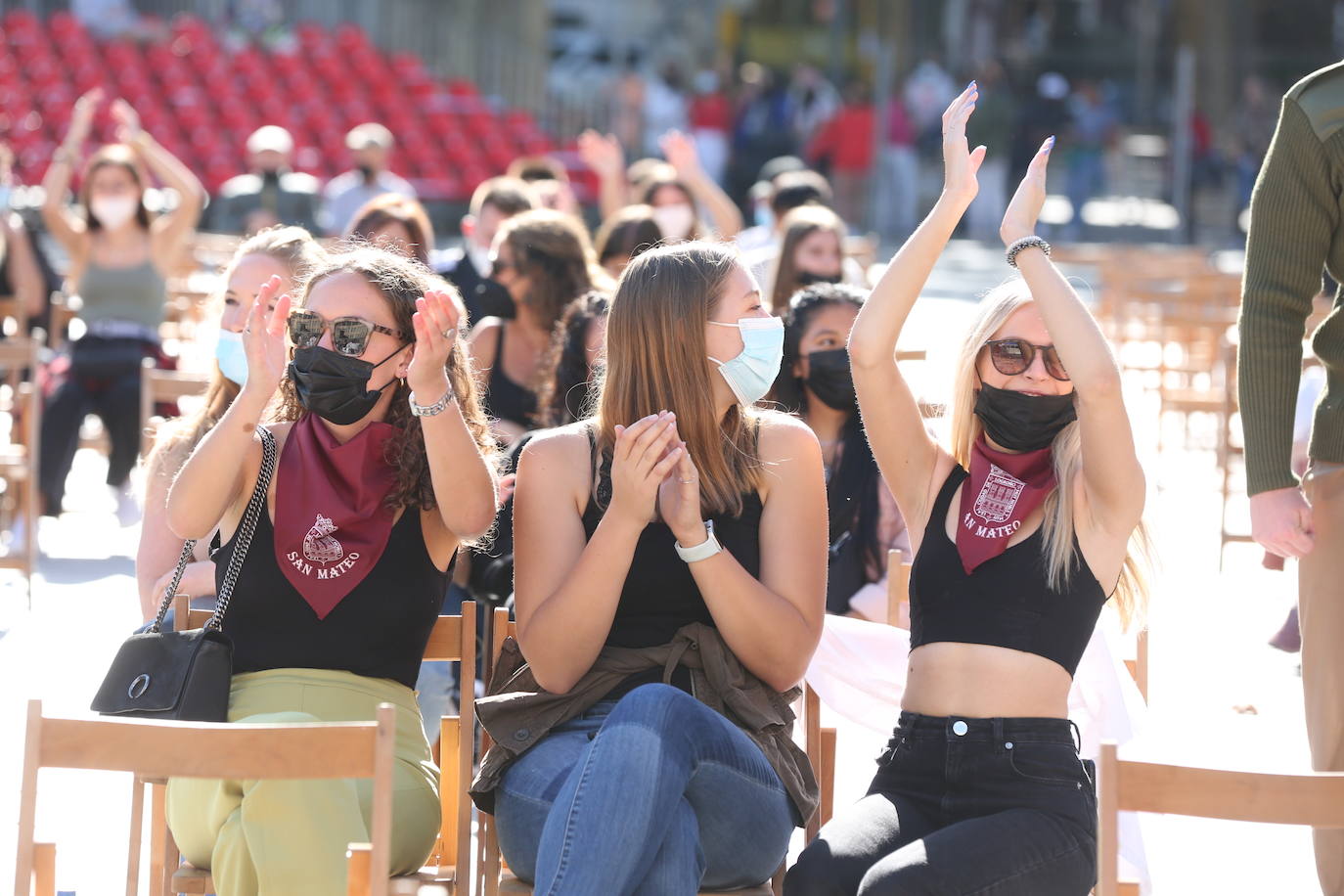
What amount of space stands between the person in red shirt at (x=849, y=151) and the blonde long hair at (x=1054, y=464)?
55.7 ft

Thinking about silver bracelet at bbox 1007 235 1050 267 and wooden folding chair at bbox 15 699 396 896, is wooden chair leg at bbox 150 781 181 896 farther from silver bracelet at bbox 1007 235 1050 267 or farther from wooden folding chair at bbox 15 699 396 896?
silver bracelet at bbox 1007 235 1050 267

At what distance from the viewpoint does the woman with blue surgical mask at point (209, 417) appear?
363 cm

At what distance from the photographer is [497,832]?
3023 millimetres

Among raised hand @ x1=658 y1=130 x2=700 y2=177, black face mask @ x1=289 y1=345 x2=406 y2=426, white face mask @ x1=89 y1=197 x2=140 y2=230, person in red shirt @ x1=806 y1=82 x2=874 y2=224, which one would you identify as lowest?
black face mask @ x1=289 y1=345 x2=406 y2=426

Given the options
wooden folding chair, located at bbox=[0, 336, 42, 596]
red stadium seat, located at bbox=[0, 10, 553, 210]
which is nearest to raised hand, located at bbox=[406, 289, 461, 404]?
wooden folding chair, located at bbox=[0, 336, 42, 596]

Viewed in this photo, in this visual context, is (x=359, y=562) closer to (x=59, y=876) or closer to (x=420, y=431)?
(x=420, y=431)

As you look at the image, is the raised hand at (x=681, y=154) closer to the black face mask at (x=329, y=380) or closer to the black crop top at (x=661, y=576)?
the black face mask at (x=329, y=380)

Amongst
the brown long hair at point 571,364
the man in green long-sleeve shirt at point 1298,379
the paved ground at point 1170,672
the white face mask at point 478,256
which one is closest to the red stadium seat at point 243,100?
the paved ground at point 1170,672

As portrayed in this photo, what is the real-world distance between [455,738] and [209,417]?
103cm

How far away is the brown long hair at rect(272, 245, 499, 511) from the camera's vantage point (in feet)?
10.9

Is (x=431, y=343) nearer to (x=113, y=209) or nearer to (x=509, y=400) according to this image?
(x=509, y=400)

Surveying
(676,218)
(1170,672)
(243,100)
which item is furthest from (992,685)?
(243,100)

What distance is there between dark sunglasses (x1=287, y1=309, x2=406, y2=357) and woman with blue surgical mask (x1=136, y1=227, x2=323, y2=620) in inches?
6.6

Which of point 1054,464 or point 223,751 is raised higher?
point 1054,464
